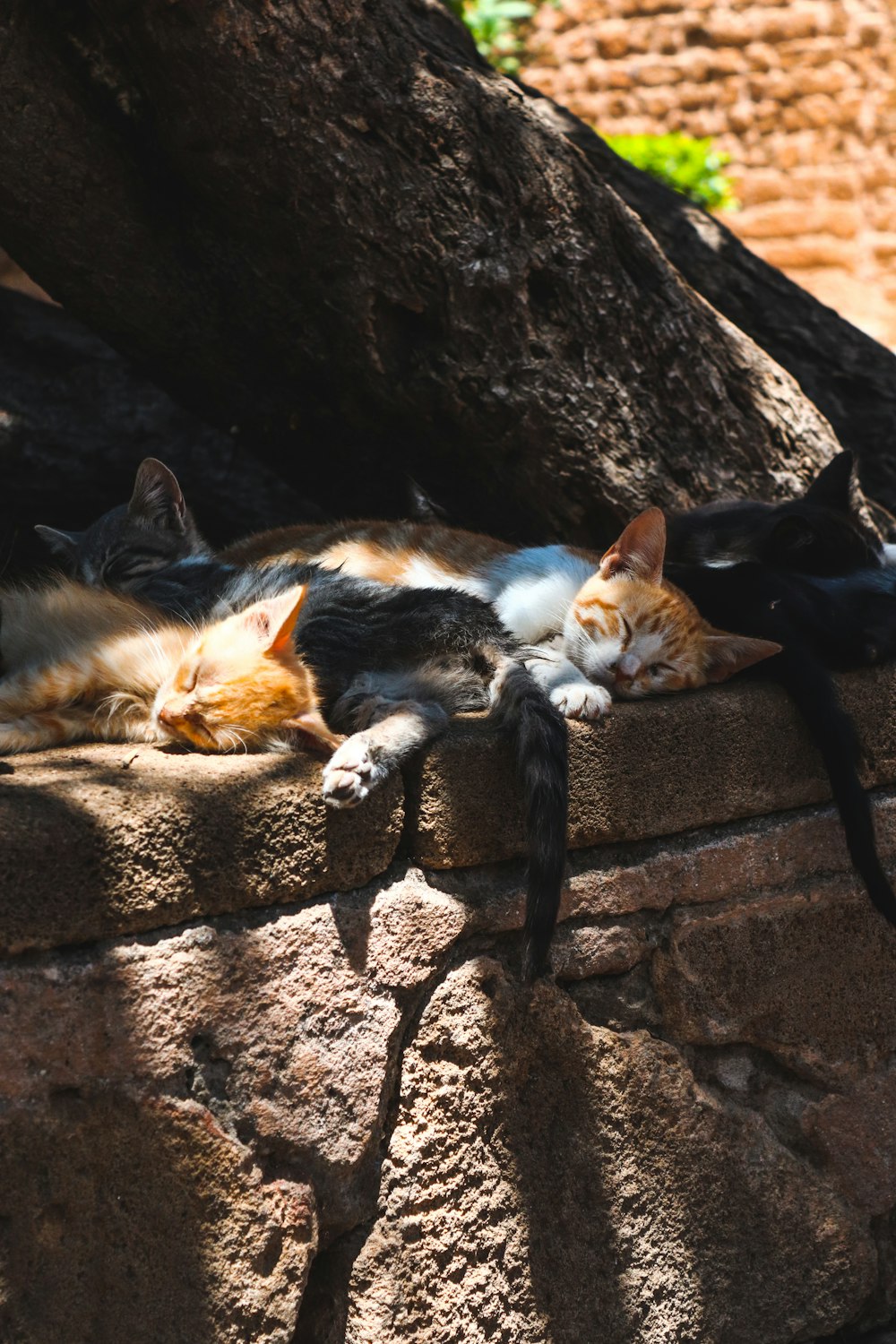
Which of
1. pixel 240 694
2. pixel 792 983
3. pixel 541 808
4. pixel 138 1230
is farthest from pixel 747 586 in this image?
pixel 138 1230

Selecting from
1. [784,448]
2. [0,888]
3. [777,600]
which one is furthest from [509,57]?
[0,888]

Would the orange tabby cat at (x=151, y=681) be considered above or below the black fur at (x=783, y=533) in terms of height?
below

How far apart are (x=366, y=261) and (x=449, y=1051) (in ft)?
6.83

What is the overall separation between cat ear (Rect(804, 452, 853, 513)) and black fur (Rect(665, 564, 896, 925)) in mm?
401

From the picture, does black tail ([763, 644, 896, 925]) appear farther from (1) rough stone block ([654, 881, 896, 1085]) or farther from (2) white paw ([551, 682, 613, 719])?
(2) white paw ([551, 682, 613, 719])

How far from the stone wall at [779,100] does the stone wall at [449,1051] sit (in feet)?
32.7

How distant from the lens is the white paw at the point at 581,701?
251 centimetres

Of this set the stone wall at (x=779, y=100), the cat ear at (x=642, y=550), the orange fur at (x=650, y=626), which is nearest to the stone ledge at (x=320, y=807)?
the orange fur at (x=650, y=626)

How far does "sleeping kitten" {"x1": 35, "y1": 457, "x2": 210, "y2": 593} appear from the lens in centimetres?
311

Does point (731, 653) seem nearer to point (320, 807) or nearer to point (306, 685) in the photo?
point (306, 685)

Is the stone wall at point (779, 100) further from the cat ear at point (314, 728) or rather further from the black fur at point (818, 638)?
the cat ear at point (314, 728)

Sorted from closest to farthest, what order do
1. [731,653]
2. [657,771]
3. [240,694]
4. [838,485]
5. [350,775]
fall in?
[350,775], [240,694], [657,771], [731,653], [838,485]

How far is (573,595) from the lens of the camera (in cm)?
307

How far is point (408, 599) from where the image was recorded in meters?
2.70
